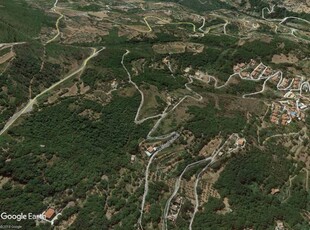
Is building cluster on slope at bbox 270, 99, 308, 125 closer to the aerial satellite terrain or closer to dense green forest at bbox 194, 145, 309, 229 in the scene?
the aerial satellite terrain

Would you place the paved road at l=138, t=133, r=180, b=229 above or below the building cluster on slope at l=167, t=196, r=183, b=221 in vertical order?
above

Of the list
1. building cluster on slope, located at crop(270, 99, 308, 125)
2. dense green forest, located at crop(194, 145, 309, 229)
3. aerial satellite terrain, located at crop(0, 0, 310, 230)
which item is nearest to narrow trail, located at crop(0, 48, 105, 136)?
aerial satellite terrain, located at crop(0, 0, 310, 230)

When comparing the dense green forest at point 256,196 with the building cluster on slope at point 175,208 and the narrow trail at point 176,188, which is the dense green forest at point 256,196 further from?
the narrow trail at point 176,188

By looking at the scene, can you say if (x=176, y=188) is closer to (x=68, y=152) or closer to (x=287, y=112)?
(x=68, y=152)

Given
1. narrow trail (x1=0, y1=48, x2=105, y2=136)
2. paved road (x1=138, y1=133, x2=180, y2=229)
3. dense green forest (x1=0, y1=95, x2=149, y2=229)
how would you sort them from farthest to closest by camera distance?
1. narrow trail (x1=0, y1=48, x2=105, y2=136)
2. paved road (x1=138, y1=133, x2=180, y2=229)
3. dense green forest (x1=0, y1=95, x2=149, y2=229)

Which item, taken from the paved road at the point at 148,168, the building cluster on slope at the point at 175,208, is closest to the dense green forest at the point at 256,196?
the building cluster on slope at the point at 175,208

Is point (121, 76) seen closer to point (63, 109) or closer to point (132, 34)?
point (63, 109)

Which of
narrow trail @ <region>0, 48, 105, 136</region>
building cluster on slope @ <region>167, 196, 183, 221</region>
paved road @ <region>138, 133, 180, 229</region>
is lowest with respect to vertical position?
building cluster on slope @ <region>167, 196, 183, 221</region>

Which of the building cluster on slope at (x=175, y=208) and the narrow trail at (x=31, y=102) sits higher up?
the narrow trail at (x=31, y=102)
